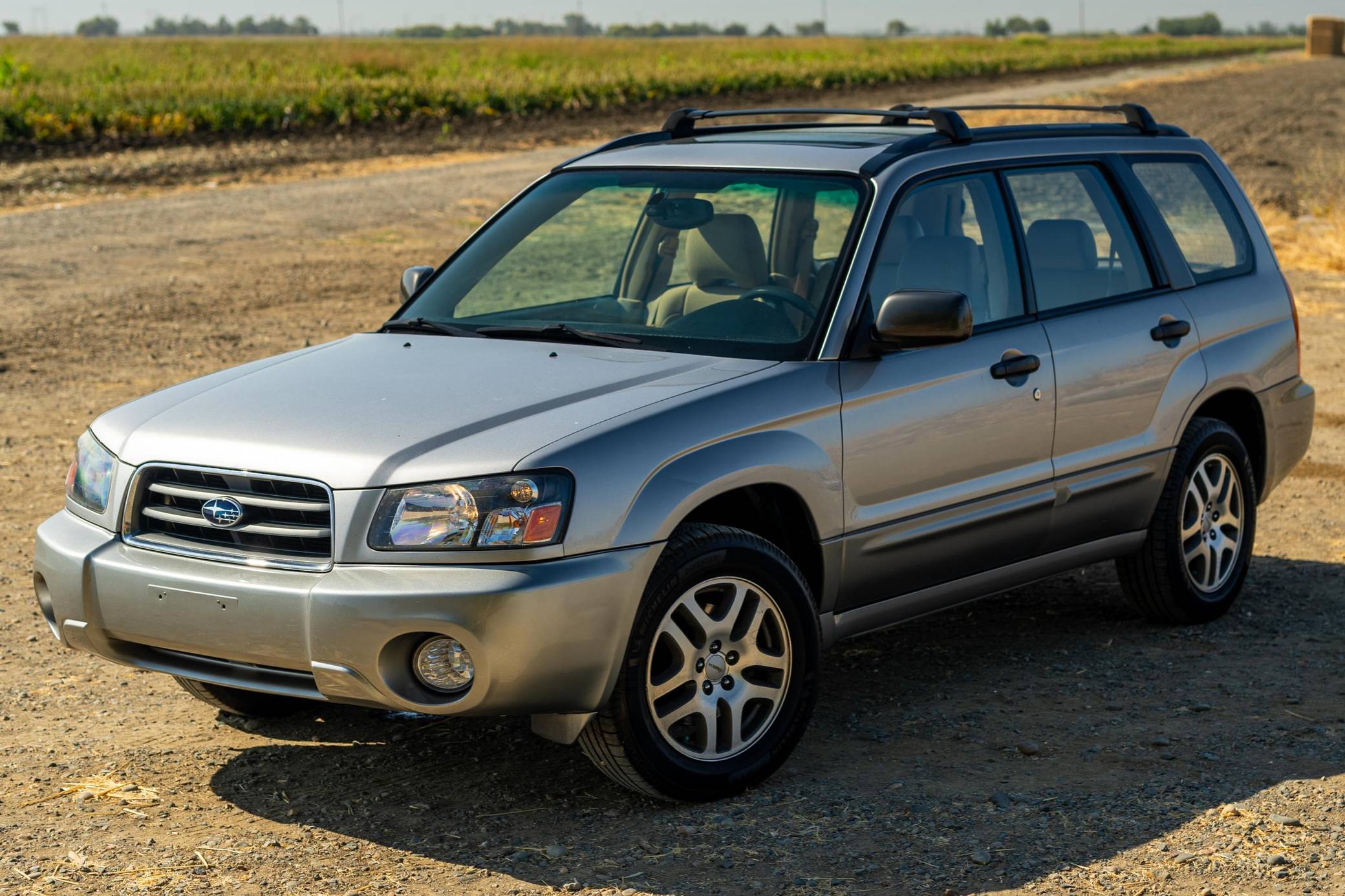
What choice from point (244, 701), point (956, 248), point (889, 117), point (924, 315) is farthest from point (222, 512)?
point (889, 117)

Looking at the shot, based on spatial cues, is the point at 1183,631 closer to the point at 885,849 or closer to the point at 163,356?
the point at 885,849

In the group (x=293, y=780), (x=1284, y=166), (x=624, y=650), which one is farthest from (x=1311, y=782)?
(x=1284, y=166)

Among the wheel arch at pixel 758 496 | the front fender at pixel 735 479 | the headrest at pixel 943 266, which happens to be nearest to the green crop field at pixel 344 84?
the headrest at pixel 943 266

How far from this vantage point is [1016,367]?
5.25 meters

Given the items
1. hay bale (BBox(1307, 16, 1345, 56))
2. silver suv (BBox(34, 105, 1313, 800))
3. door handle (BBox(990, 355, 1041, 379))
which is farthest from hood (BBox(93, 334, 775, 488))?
hay bale (BBox(1307, 16, 1345, 56))

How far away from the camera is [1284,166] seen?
83.4ft

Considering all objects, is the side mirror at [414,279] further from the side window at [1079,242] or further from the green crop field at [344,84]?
the green crop field at [344,84]

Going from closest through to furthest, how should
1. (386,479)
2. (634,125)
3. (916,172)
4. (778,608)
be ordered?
1. (386,479)
2. (778,608)
3. (916,172)
4. (634,125)

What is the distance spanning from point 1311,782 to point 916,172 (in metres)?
2.17

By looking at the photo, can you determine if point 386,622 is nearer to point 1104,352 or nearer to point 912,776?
point 912,776

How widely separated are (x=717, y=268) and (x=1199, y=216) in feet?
7.96

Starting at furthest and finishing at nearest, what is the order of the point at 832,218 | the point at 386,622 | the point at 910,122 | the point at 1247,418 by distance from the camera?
the point at 1247,418 → the point at 910,122 → the point at 832,218 → the point at 386,622

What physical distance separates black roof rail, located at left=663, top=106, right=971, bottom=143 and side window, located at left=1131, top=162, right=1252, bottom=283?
3.20 ft

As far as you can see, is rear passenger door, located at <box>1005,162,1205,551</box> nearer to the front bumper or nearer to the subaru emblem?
the front bumper
